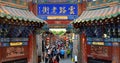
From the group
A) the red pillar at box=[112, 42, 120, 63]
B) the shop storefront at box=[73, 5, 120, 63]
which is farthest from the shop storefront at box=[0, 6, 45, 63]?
the red pillar at box=[112, 42, 120, 63]

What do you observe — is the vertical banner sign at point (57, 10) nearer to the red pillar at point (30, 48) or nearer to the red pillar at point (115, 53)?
the red pillar at point (30, 48)

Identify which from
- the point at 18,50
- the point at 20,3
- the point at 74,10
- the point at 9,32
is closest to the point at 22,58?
the point at 18,50

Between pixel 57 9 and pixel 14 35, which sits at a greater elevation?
pixel 57 9

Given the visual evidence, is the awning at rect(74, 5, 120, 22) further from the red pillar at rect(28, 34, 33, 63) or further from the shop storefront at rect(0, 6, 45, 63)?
the red pillar at rect(28, 34, 33, 63)

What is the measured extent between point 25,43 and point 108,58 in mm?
4544

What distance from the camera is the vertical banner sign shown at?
48.5 ft

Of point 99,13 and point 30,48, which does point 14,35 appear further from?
point 99,13

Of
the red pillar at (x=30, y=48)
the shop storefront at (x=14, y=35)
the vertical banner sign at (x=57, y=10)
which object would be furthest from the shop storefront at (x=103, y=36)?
the red pillar at (x=30, y=48)

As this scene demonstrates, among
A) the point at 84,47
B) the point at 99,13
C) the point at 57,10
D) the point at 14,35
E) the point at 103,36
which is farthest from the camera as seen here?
the point at 57,10

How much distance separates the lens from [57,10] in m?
14.8

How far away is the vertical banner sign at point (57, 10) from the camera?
48.5 ft

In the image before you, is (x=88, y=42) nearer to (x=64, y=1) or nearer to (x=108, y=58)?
(x=108, y=58)

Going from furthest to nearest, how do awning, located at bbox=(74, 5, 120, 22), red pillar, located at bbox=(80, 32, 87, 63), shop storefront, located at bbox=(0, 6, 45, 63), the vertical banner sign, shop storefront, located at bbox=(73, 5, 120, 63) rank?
the vertical banner sign, red pillar, located at bbox=(80, 32, 87, 63), awning, located at bbox=(74, 5, 120, 22), shop storefront, located at bbox=(0, 6, 45, 63), shop storefront, located at bbox=(73, 5, 120, 63)

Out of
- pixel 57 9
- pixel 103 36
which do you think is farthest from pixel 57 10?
pixel 103 36
